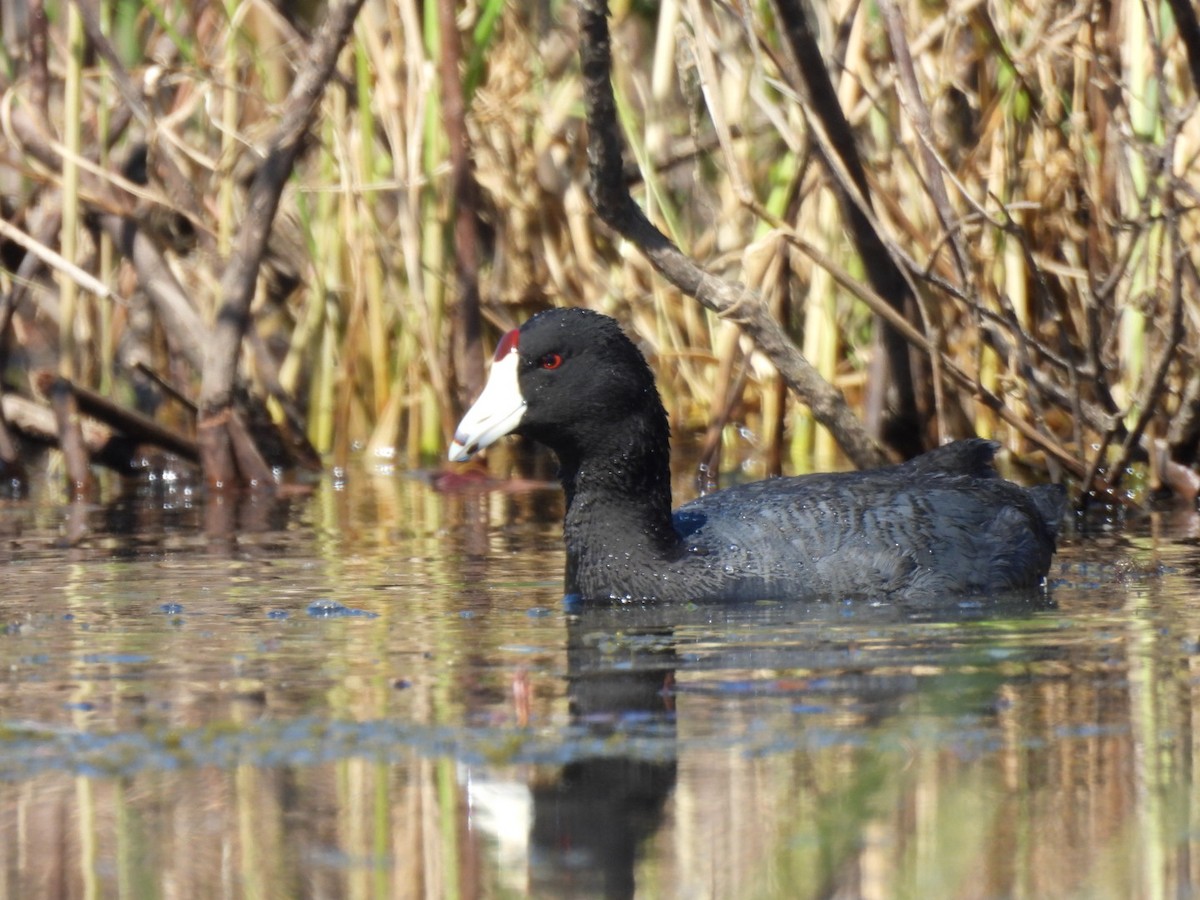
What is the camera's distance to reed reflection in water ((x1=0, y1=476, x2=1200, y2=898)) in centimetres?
255

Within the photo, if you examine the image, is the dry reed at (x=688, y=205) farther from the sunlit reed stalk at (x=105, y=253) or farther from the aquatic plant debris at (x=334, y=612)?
the aquatic plant debris at (x=334, y=612)

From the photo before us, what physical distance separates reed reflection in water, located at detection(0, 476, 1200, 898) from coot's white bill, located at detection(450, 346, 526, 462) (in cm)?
37

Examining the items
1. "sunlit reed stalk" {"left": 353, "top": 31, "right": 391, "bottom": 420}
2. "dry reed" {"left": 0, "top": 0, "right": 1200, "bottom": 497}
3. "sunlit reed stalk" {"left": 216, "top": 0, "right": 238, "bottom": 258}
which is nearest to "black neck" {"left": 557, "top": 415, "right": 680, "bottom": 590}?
"dry reed" {"left": 0, "top": 0, "right": 1200, "bottom": 497}

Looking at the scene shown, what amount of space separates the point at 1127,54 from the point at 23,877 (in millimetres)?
4410

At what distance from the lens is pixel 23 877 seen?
255 cm

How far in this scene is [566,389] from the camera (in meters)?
4.68

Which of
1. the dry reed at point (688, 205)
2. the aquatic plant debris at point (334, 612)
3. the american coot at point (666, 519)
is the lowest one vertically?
the aquatic plant debris at point (334, 612)

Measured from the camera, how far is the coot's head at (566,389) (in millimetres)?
4633

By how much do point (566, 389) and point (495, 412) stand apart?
→ 0.18 meters

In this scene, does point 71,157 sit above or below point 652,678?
above

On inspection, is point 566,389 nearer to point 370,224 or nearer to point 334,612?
point 334,612

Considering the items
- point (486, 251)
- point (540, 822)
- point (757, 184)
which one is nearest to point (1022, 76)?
point (757, 184)

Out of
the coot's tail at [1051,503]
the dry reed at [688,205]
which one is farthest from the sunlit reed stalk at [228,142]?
the coot's tail at [1051,503]

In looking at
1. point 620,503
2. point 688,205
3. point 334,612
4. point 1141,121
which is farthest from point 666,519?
point 688,205
